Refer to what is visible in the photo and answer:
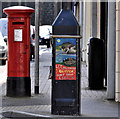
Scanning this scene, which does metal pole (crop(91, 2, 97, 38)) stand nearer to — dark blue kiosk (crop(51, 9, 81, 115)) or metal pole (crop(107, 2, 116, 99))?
metal pole (crop(107, 2, 116, 99))

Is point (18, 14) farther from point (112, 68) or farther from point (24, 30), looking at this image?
point (112, 68)

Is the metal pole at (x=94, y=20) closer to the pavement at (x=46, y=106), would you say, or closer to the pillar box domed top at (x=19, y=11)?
the pavement at (x=46, y=106)

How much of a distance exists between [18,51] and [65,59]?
3055 mm

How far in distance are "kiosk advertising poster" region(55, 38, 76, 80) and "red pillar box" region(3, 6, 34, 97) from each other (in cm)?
287

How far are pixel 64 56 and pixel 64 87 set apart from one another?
0.52 m

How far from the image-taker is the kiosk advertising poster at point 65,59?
7711mm

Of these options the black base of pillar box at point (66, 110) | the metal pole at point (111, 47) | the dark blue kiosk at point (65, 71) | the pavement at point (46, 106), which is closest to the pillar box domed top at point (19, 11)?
the metal pole at point (111, 47)

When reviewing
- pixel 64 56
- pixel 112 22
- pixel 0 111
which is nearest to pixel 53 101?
pixel 64 56

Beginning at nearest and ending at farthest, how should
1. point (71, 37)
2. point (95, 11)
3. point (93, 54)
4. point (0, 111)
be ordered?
point (71, 37)
point (0, 111)
point (93, 54)
point (95, 11)

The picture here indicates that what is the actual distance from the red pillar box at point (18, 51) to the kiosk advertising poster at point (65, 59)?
2.87 metres

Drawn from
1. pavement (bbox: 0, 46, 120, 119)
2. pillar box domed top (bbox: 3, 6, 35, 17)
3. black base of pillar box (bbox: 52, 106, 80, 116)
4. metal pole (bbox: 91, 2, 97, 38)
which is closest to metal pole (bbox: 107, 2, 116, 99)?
pavement (bbox: 0, 46, 120, 119)

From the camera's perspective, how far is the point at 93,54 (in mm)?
11859

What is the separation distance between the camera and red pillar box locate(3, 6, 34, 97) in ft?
34.5

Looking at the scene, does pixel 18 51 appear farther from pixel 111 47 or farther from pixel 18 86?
pixel 111 47
